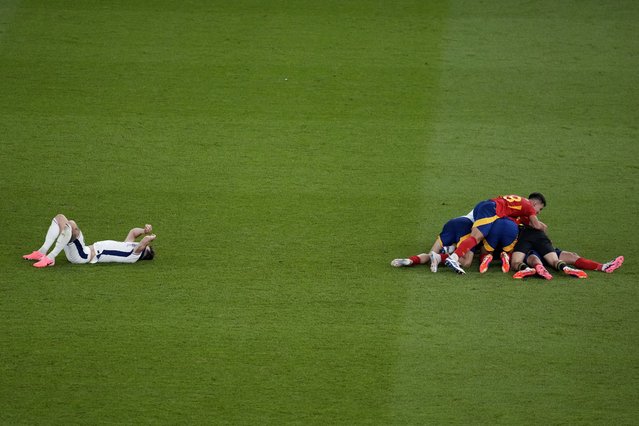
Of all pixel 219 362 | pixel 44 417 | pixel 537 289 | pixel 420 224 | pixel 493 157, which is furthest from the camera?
pixel 493 157

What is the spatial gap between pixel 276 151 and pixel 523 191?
3.22 m

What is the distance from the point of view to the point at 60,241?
36.5ft

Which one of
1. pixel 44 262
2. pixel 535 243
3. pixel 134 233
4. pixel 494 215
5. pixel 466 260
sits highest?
pixel 494 215

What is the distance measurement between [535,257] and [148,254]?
4.20 metres

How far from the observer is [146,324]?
33.5ft

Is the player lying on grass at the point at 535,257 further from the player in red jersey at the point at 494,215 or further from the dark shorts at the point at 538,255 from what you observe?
the player in red jersey at the point at 494,215

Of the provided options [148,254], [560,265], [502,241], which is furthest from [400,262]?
[148,254]

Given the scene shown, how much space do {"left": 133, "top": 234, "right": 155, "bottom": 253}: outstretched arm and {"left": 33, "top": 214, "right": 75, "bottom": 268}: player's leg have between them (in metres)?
0.72

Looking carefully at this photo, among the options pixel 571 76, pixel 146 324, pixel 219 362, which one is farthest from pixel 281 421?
pixel 571 76

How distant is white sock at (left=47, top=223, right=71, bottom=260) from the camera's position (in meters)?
11.1

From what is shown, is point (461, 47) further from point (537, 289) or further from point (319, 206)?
point (537, 289)

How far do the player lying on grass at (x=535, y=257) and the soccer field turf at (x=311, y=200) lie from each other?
11cm

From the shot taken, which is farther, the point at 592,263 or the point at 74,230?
the point at 592,263

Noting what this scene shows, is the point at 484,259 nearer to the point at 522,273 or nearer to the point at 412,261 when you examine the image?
the point at 522,273
